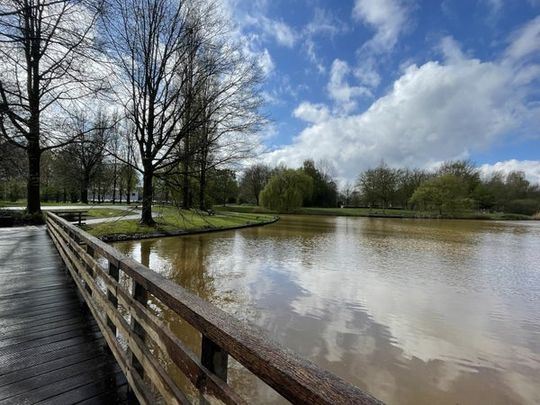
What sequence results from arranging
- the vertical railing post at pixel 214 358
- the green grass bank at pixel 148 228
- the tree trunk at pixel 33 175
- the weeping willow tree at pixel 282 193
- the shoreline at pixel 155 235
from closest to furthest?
1. the vertical railing post at pixel 214 358
2. the shoreline at pixel 155 235
3. the green grass bank at pixel 148 228
4. the tree trunk at pixel 33 175
5. the weeping willow tree at pixel 282 193

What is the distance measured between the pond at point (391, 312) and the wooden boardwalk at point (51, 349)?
Result: 1450 millimetres

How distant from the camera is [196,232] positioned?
15094 millimetres

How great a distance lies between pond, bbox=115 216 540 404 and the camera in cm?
351

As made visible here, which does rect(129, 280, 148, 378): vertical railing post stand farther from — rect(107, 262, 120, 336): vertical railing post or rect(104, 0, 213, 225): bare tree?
rect(104, 0, 213, 225): bare tree

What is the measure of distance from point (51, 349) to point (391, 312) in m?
5.21

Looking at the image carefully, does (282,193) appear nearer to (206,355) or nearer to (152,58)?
(152,58)

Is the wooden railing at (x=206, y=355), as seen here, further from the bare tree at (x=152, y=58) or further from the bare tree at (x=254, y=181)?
the bare tree at (x=254, y=181)

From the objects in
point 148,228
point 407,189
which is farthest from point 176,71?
point 407,189

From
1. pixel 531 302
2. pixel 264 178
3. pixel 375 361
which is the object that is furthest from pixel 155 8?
pixel 264 178

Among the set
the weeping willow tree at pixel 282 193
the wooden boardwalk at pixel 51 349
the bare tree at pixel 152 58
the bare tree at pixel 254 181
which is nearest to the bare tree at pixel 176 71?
the bare tree at pixel 152 58

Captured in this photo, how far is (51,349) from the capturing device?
2707 mm

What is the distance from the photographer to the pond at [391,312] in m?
3.51

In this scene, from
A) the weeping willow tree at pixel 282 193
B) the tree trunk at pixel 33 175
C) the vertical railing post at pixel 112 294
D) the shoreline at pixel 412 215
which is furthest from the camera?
the shoreline at pixel 412 215

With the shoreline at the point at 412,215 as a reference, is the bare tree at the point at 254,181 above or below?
above
